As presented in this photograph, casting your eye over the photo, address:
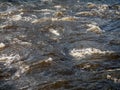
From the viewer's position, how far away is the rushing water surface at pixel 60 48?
6027 mm

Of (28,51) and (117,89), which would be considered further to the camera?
(28,51)

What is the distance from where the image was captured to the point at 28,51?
7645mm

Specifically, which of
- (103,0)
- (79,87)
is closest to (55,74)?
(79,87)

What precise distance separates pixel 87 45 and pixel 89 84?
233 centimetres

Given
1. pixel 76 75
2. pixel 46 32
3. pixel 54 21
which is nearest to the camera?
A: pixel 76 75

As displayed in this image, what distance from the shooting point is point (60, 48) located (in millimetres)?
7836

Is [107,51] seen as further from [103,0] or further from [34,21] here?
[103,0]

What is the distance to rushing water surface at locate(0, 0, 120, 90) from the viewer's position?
237 inches

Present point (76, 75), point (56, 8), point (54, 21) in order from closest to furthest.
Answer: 1. point (76, 75)
2. point (54, 21)
3. point (56, 8)

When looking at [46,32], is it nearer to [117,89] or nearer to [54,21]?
[54,21]

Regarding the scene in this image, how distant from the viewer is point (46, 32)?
9281 mm

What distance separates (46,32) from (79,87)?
12.6 feet

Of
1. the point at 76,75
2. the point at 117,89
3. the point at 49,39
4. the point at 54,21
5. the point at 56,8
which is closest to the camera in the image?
the point at 117,89

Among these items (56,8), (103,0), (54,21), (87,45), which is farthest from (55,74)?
(103,0)
